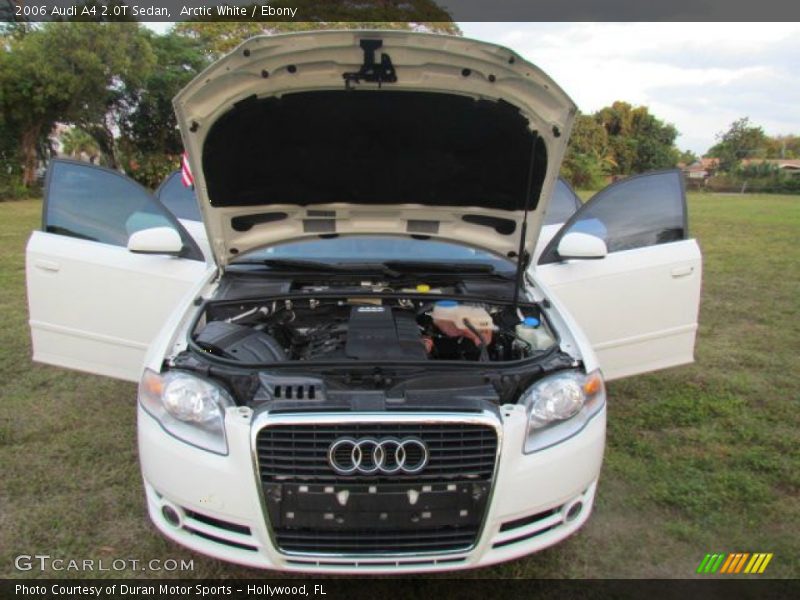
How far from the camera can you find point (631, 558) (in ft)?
9.03

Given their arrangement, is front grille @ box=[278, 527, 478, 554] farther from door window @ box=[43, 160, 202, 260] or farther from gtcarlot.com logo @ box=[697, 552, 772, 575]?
door window @ box=[43, 160, 202, 260]

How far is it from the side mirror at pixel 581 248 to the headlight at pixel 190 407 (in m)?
1.98

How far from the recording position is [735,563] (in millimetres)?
2727

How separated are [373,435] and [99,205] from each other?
2.54m

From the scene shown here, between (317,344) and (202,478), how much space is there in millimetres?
927

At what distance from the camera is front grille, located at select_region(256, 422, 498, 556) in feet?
7.03

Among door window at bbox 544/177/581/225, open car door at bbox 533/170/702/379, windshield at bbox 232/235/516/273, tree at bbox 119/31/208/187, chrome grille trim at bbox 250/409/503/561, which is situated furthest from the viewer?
tree at bbox 119/31/208/187

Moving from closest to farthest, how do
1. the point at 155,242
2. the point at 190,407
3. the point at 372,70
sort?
the point at 190,407 < the point at 372,70 < the point at 155,242

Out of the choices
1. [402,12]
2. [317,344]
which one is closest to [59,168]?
[317,344]

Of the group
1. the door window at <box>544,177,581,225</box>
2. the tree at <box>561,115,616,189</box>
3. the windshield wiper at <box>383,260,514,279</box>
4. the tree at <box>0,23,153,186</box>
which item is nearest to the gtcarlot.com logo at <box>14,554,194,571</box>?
the windshield wiper at <box>383,260,514,279</box>

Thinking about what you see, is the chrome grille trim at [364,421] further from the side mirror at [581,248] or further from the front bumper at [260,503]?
the side mirror at [581,248]

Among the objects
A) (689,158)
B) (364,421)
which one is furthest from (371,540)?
(689,158)

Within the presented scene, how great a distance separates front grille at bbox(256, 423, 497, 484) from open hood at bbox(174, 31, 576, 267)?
1362 millimetres

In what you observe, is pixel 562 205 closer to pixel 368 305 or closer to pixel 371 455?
pixel 368 305
